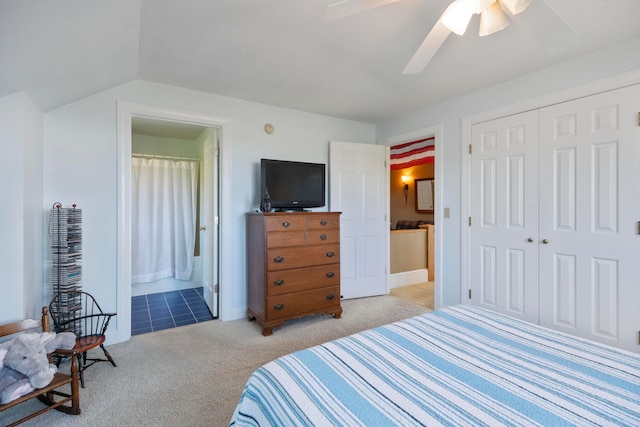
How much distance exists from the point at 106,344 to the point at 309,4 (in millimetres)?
3074

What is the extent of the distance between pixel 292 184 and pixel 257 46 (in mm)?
1454

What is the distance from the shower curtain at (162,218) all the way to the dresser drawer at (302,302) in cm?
223

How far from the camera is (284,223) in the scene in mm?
2865

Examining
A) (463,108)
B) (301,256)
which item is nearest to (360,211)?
(301,256)

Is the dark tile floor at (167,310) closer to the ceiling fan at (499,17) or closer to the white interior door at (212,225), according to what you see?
the white interior door at (212,225)

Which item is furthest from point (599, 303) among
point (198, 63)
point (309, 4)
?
point (198, 63)

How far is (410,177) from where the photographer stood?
651cm

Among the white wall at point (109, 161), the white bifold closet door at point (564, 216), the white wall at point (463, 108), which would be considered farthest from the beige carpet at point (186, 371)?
the white bifold closet door at point (564, 216)

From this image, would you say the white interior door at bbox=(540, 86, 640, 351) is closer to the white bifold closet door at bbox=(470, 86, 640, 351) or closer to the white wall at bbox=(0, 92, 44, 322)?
the white bifold closet door at bbox=(470, 86, 640, 351)

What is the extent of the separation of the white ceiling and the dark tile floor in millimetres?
2158

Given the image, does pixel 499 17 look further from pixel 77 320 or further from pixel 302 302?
pixel 77 320

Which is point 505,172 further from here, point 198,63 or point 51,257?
point 51,257

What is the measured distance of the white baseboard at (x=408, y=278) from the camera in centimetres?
447

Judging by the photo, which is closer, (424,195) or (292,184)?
(292,184)
